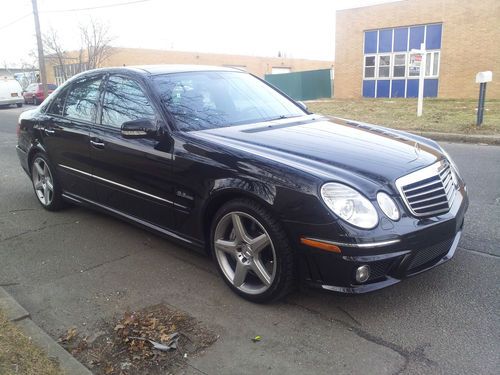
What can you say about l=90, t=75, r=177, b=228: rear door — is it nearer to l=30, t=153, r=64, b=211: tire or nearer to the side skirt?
the side skirt

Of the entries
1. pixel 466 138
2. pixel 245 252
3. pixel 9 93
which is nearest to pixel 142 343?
pixel 245 252

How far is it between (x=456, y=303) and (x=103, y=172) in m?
3.12

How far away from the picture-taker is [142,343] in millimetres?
2822

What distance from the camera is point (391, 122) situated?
12.9 m

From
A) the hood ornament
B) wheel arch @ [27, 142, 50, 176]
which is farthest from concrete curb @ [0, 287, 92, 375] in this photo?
the hood ornament

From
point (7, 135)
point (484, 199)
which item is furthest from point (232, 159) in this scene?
point (7, 135)

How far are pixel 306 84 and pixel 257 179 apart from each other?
2835 cm

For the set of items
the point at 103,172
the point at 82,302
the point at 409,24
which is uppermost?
the point at 409,24

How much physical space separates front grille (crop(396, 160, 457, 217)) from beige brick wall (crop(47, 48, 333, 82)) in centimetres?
3571

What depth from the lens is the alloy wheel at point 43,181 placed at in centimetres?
538

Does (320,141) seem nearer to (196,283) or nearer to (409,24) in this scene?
(196,283)

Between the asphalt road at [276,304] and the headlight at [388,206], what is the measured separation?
2.32 feet

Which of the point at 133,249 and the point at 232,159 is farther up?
the point at 232,159

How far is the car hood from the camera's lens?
305 cm
